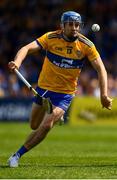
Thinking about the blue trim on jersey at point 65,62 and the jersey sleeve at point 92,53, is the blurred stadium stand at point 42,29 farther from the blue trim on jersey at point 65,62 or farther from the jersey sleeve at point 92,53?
the jersey sleeve at point 92,53

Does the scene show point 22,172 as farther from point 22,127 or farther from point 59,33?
point 22,127

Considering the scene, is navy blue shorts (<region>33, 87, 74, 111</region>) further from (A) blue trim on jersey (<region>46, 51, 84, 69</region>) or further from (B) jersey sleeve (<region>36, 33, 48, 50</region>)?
(B) jersey sleeve (<region>36, 33, 48, 50</region>)

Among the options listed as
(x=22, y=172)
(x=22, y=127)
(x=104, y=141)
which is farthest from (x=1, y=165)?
(x=22, y=127)

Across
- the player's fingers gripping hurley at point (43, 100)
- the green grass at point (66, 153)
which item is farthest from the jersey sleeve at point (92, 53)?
the green grass at point (66, 153)

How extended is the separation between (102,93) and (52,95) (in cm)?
90

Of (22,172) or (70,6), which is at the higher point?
(22,172)

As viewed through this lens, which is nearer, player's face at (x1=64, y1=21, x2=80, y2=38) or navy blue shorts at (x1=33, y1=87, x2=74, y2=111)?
player's face at (x1=64, y1=21, x2=80, y2=38)

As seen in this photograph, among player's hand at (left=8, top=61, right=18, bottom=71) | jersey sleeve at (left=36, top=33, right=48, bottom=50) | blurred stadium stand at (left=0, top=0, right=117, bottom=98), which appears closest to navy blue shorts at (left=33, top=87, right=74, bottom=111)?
jersey sleeve at (left=36, top=33, right=48, bottom=50)

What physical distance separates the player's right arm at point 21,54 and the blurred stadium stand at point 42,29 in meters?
14.4

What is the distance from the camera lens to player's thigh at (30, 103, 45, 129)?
13.1 metres

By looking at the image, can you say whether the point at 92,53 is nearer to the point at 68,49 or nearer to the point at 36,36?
the point at 68,49

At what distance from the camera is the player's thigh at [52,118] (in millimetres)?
12484

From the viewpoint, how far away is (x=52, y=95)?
12938 millimetres

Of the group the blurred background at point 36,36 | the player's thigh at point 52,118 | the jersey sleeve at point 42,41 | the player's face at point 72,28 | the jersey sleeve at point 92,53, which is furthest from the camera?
the blurred background at point 36,36
